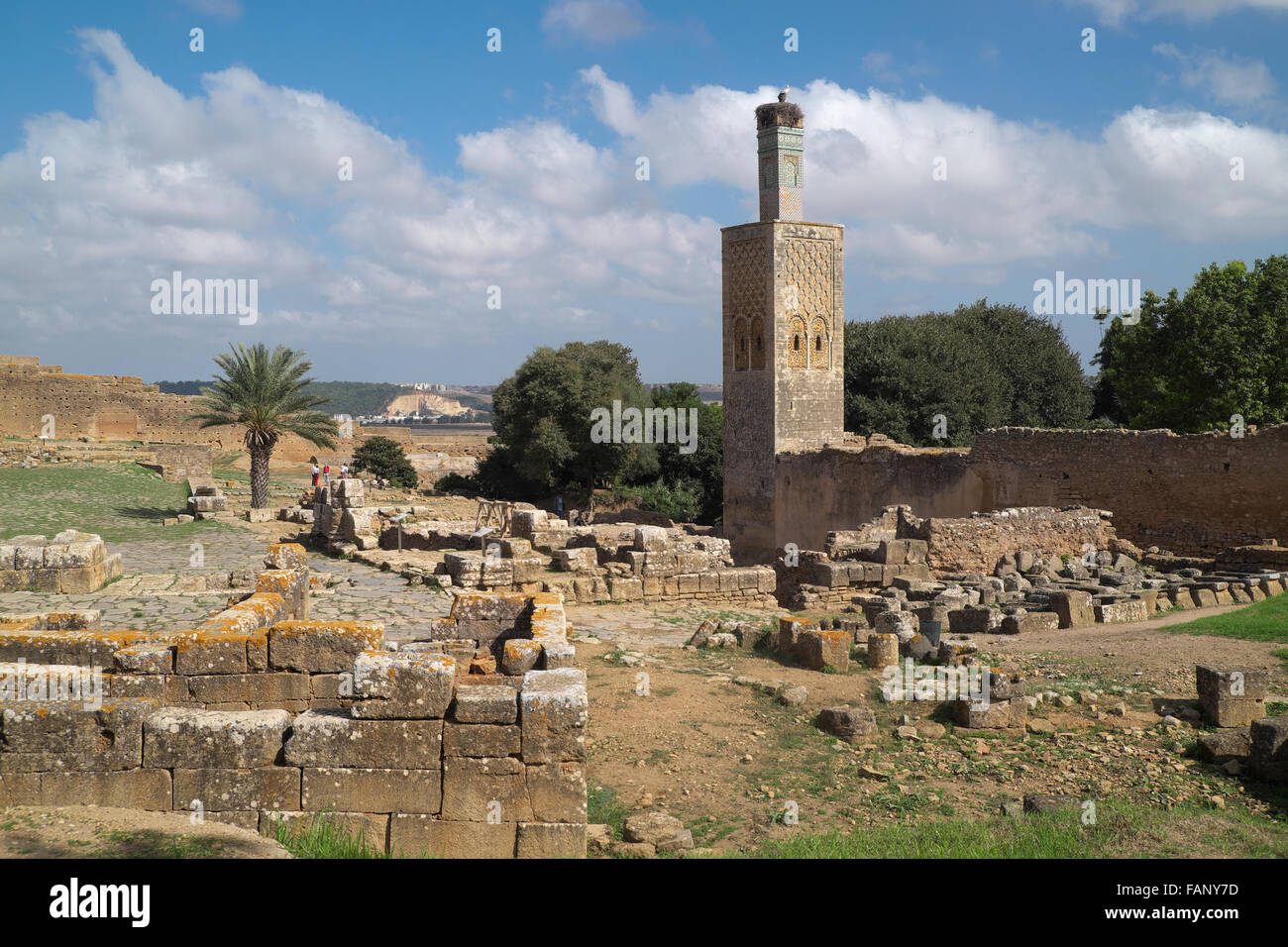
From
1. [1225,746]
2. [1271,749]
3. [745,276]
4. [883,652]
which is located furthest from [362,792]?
[745,276]

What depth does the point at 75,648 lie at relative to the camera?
239 inches

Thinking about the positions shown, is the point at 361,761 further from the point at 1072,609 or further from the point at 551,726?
the point at 1072,609

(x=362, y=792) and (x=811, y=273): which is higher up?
(x=811, y=273)

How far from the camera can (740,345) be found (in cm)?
2797

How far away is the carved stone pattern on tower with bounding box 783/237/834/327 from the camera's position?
2691cm

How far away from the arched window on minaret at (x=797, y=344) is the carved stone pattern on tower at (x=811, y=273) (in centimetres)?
40

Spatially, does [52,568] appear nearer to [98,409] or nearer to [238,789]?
[238,789]

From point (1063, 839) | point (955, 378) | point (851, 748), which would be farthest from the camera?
point (955, 378)

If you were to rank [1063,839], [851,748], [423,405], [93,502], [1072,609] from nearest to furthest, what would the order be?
[1063,839], [851,748], [1072,609], [93,502], [423,405]

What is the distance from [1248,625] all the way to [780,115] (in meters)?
19.2

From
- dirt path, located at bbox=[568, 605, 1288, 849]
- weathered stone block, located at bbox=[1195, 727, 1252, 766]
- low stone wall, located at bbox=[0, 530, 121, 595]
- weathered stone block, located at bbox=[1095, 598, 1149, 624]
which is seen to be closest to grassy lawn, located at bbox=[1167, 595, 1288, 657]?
dirt path, located at bbox=[568, 605, 1288, 849]

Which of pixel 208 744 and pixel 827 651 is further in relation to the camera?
pixel 827 651

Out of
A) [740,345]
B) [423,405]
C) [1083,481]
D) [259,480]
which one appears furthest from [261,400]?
[423,405]

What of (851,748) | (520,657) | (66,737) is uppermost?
(520,657)
